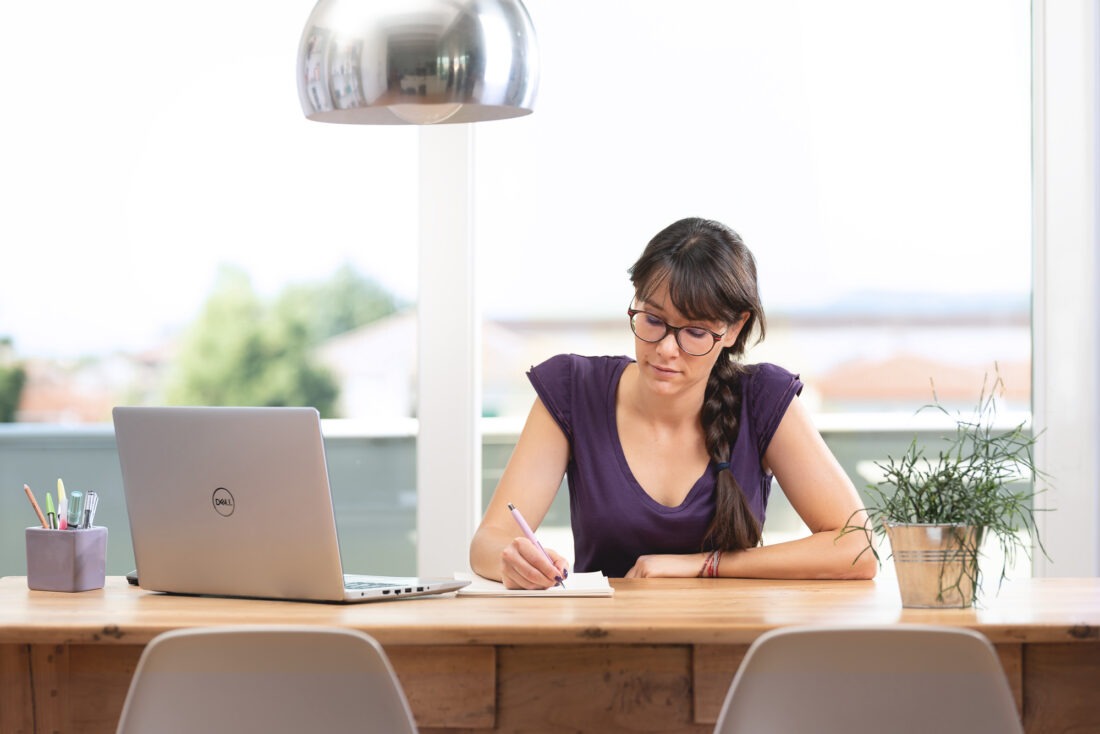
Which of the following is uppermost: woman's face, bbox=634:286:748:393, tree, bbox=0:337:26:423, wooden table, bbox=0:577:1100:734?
woman's face, bbox=634:286:748:393

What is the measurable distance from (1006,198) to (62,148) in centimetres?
257

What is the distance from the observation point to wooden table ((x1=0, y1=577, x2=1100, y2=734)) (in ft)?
5.75

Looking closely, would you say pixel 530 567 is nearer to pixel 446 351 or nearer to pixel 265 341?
pixel 446 351

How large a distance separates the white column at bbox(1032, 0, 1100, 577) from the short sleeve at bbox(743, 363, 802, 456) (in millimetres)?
1111

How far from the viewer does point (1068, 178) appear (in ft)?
11.3

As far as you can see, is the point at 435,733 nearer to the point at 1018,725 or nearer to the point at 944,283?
the point at 1018,725

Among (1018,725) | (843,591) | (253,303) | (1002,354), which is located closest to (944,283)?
(1002,354)

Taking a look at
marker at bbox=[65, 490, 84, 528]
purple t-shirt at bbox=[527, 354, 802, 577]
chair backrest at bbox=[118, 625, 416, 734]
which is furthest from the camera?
purple t-shirt at bbox=[527, 354, 802, 577]

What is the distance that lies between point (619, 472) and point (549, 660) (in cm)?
87

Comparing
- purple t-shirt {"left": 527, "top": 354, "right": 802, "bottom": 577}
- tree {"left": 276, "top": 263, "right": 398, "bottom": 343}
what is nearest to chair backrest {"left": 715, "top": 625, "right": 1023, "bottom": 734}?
purple t-shirt {"left": 527, "top": 354, "right": 802, "bottom": 577}

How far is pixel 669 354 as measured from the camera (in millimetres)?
2508

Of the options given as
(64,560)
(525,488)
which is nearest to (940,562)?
(525,488)

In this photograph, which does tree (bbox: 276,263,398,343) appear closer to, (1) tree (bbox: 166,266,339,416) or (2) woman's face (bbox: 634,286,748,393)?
(1) tree (bbox: 166,266,339,416)

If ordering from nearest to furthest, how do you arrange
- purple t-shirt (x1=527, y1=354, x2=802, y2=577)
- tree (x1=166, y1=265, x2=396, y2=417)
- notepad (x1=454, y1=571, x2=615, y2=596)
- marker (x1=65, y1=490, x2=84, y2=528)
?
notepad (x1=454, y1=571, x2=615, y2=596) < marker (x1=65, y1=490, x2=84, y2=528) < purple t-shirt (x1=527, y1=354, x2=802, y2=577) < tree (x1=166, y1=265, x2=396, y2=417)
